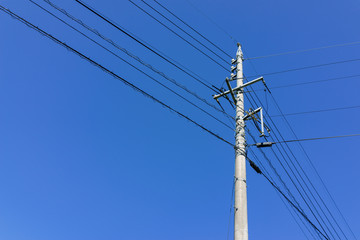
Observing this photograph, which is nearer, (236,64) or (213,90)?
(213,90)

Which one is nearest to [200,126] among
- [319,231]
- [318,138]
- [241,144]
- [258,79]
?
[241,144]

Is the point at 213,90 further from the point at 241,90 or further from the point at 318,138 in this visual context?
the point at 318,138

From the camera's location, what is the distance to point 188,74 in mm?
8188

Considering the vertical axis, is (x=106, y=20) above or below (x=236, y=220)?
above

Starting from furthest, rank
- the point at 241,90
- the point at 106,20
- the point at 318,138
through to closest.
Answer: the point at 241,90
the point at 318,138
the point at 106,20

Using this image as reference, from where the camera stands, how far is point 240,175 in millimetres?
7445

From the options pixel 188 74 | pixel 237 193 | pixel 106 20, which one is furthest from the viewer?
pixel 188 74

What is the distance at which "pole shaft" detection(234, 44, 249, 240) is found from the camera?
653cm

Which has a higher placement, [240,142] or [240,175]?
[240,142]

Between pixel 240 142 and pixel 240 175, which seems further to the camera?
pixel 240 142

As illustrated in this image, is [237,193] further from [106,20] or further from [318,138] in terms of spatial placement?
[106,20]

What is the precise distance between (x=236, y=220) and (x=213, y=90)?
445 cm

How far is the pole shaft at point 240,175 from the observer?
6.53 metres

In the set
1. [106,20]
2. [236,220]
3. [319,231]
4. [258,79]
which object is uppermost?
[258,79]
